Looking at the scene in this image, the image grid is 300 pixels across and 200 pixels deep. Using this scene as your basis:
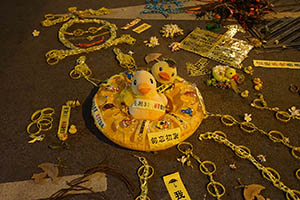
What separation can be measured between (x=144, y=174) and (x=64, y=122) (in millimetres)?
1193

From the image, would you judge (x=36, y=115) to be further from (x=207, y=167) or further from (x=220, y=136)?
(x=220, y=136)

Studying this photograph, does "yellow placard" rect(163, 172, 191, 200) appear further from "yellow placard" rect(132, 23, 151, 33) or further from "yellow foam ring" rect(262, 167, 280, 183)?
"yellow placard" rect(132, 23, 151, 33)

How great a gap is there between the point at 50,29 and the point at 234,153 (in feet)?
12.3

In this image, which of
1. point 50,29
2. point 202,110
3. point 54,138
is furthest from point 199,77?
point 50,29

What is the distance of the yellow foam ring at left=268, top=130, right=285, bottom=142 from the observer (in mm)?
2725

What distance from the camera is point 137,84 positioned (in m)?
2.39

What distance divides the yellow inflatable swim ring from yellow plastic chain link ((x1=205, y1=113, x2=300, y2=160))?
38 centimetres

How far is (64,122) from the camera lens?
9.61 ft

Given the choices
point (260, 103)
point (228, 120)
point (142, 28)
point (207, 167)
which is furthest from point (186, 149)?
point (142, 28)

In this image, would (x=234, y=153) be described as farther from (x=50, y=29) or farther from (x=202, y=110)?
(x=50, y=29)

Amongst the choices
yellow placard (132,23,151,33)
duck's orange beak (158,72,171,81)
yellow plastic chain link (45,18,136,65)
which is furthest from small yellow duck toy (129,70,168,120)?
yellow placard (132,23,151,33)

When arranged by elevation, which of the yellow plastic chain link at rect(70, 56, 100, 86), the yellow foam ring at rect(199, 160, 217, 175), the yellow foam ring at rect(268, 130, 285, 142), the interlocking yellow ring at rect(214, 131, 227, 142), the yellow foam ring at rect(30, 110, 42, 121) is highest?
the yellow plastic chain link at rect(70, 56, 100, 86)

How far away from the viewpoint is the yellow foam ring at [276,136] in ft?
8.94

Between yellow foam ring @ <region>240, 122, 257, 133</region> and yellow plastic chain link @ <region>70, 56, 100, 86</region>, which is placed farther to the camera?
yellow plastic chain link @ <region>70, 56, 100, 86</region>
